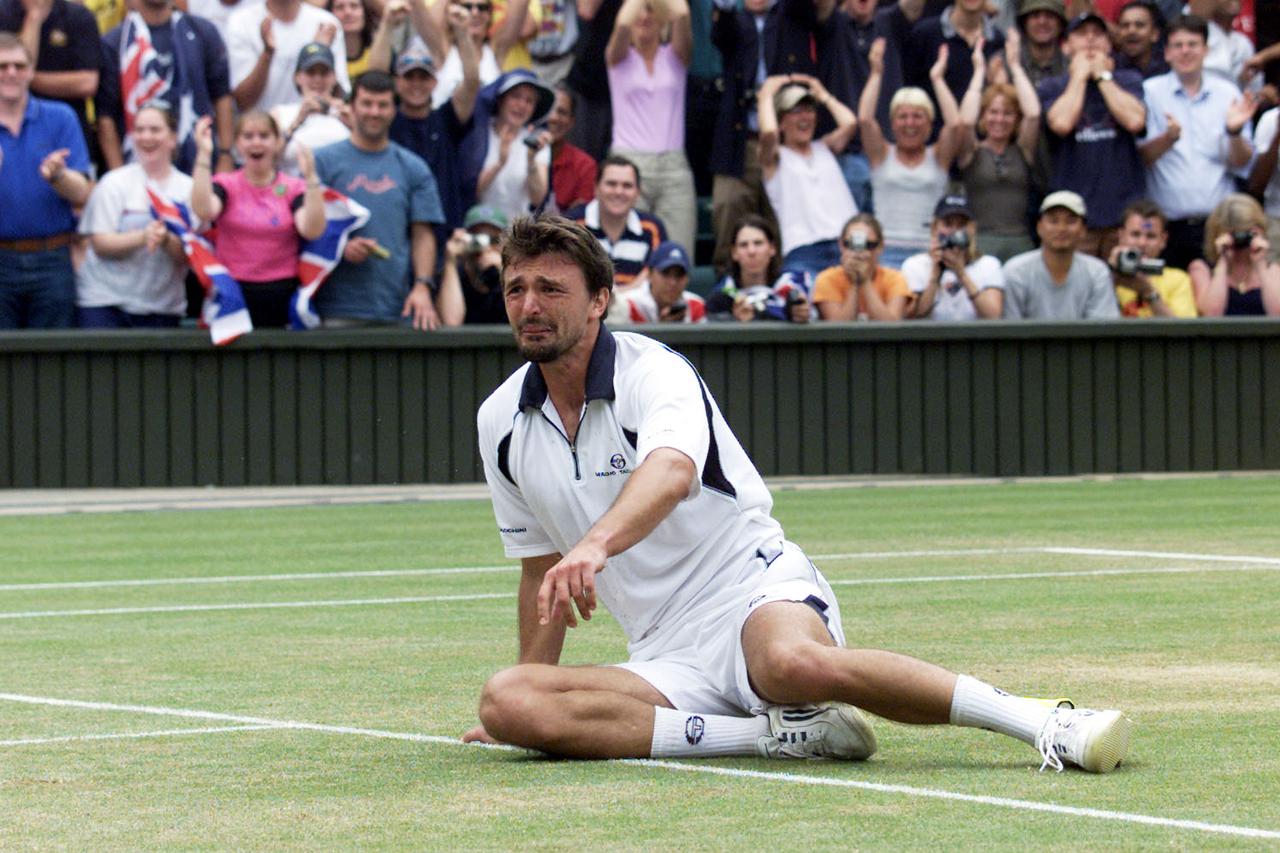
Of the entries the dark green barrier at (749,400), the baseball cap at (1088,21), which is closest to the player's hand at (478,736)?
the dark green barrier at (749,400)

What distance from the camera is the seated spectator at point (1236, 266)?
18.2 meters

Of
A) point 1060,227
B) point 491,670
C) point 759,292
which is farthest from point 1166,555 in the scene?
point 759,292

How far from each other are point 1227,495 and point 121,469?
8.30 meters

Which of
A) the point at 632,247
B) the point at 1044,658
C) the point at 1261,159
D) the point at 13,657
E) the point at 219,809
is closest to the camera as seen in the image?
the point at 219,809

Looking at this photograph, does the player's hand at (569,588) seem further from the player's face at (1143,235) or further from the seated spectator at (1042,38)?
the seated spectator at (1042,38)

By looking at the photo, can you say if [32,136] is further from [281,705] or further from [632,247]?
[281,705]

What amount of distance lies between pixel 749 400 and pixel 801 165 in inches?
75.4

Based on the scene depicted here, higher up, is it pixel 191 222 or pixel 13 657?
pixel 191 222

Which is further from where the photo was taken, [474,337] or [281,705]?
[474,337]

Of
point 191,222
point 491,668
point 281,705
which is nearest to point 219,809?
point 281,705

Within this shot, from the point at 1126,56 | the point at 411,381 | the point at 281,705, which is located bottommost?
the point at 281,705

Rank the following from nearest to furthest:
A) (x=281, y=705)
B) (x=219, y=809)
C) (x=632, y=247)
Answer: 1. (x=219, y=809)
2. (x=281, y=705)
3. (x=632, y=247)

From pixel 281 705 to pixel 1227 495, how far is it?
1055 cm

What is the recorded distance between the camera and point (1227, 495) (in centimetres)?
1656
